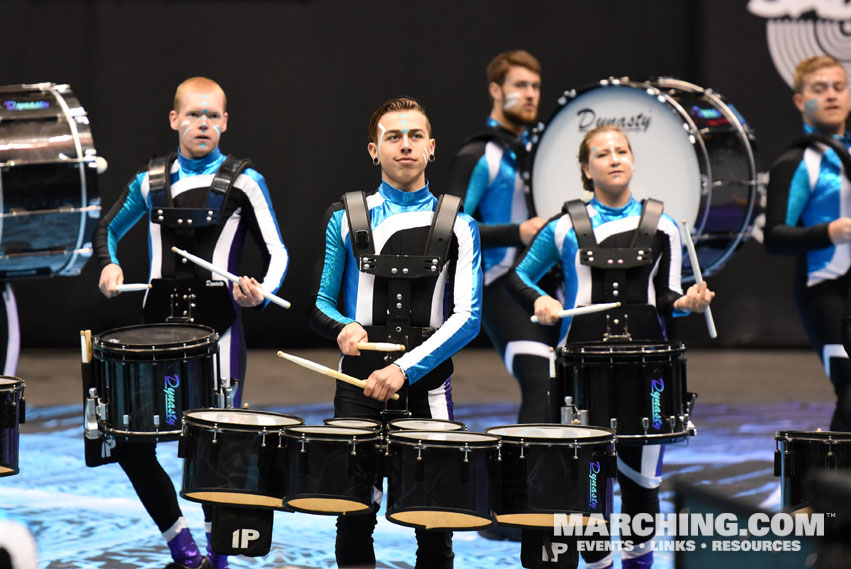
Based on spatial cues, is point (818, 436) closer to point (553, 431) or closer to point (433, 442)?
point (553, 431)

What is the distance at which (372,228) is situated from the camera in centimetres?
397

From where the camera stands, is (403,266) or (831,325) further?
(831,325)

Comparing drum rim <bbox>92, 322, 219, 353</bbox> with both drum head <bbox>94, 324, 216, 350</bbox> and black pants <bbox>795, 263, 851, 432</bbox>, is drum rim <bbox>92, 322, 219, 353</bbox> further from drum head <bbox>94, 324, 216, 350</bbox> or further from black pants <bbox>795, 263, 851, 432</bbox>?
black pants <bbox>795, 263, 851, 432</bbox>

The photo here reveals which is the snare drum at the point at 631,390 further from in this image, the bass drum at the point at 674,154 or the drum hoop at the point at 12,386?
the drum hoop at the point at 12,386

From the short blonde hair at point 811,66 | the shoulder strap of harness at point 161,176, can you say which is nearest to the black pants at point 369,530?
the shoulder strap of harness at point 161,176

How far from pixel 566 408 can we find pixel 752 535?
192 centimetres

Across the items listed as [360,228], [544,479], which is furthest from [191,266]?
[544,479]

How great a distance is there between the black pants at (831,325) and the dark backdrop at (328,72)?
434cm

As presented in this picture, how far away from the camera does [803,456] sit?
3.71 meters

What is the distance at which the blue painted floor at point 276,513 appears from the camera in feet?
16.3

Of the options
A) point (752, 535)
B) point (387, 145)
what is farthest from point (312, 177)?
point (752, 535)

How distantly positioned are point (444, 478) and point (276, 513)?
253 centimetres

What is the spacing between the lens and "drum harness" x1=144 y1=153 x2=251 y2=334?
4805mm

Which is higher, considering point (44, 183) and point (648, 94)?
point (648, 94)
